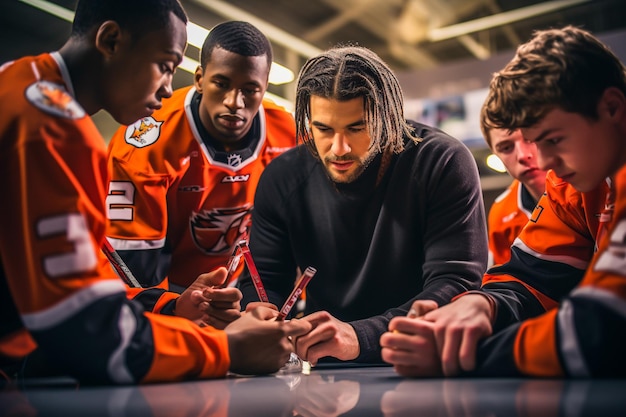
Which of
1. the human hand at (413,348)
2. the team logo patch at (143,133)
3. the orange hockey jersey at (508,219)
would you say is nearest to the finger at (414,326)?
the human hand at (413,348)

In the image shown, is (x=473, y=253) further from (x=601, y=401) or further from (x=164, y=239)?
(x=164, y=239)

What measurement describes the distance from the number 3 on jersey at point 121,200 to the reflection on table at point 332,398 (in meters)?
0.60

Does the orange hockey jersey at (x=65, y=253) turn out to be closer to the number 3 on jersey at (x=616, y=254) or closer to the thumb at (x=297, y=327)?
the thumb at (x=297, y=327)

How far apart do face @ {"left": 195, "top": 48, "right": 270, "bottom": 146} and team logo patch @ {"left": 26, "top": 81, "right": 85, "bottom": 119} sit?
2.12ft

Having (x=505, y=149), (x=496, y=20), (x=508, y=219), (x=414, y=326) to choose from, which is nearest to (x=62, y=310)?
(x=414, y=326)

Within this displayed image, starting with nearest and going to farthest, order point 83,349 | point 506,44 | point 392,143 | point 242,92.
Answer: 1. point 83,349
2. point 392,143
3. point 242,92
4. point 506,44

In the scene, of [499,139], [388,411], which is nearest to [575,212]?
[388,411]

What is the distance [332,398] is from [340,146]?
65 centimetres

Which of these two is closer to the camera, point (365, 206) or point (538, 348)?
point (538, 348)

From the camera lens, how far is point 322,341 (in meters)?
1.05

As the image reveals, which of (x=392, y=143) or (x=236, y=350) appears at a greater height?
(x=392, y=143)

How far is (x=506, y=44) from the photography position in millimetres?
5691

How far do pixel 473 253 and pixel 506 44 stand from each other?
501cm

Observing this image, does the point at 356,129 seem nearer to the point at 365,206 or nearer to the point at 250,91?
the point at 365,206
